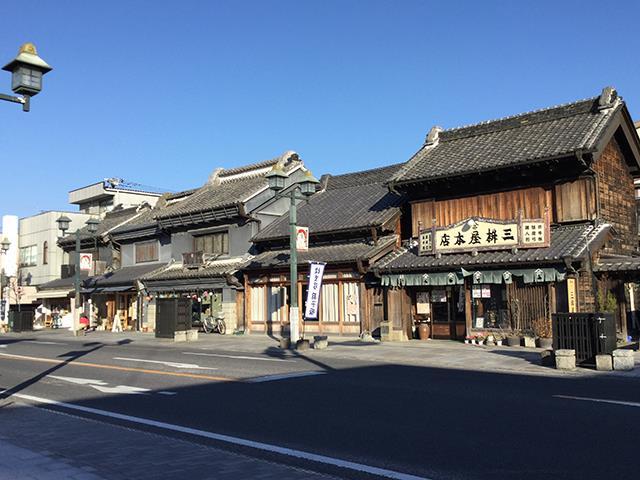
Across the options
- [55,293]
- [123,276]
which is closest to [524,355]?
[123,276]

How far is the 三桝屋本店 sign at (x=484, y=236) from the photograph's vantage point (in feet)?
70.9

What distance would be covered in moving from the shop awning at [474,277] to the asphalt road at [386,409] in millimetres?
6958

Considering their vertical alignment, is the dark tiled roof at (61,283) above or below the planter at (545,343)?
above

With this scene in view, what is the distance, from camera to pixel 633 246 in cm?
2489

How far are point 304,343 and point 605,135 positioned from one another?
13.1m

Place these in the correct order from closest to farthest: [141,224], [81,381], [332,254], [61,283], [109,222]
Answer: [81,381]
[332,254]
[141,224]
[61,283]
[109,222]

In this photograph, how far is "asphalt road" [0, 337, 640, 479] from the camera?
266 inches

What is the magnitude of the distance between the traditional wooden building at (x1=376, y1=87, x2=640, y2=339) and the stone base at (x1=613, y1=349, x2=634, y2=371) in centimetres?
538

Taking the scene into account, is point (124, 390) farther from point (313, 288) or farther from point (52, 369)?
point (313, 288)

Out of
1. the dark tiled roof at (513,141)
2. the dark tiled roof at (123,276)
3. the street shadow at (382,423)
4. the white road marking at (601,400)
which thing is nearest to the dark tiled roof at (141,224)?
the dark tiled roof at (123,276)

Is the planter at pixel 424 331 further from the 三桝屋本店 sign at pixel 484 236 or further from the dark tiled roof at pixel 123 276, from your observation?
the dark tiled roof at pixel 123 276

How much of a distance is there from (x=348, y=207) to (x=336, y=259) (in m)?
4.79

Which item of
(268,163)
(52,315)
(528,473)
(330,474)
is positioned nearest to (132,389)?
(330,474)

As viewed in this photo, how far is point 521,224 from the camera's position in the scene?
71.9ft
